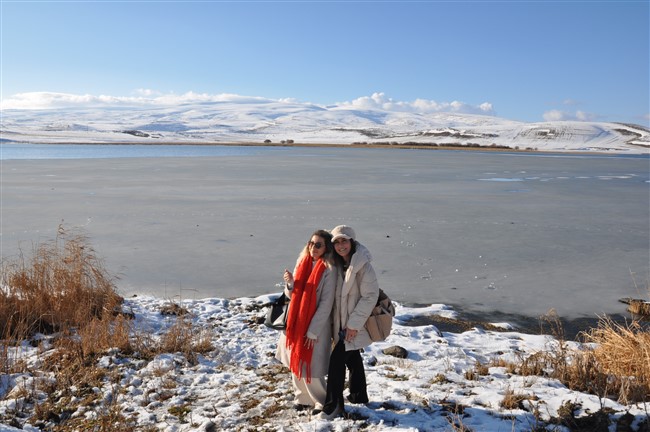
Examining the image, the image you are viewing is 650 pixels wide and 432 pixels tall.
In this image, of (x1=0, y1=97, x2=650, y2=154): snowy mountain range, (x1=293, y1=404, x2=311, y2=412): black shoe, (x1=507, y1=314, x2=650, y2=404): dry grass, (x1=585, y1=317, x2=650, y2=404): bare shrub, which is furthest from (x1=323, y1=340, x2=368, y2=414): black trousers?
(x1=0, y1=97, x2=650, y2=154): snowy mountain range

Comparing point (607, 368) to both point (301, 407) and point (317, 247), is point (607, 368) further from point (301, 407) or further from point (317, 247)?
point (317, 247)

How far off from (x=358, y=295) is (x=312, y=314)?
13.2 inches

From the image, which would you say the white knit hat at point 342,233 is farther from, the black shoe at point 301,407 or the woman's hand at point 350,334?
the black shoe at point 301,407

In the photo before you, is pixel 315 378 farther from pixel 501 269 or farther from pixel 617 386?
pixel 501 269

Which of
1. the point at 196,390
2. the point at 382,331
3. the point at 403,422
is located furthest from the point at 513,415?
the point at 196,390

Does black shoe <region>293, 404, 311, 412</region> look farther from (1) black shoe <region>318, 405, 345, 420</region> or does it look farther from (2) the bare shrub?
(2) the bare shrub

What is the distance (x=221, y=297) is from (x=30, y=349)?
2.30 meters

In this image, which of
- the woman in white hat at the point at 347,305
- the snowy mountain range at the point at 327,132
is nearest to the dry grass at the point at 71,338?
the woman in white hat at the point at 347,305

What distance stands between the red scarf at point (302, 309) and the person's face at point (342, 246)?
0.14m

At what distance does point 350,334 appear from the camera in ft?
11.9

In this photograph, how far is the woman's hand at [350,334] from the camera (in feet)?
11.8

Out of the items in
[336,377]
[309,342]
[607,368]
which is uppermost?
[309,342]

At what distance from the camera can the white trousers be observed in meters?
3.82

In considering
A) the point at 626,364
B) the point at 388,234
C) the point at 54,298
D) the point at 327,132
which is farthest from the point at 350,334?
the point at 327,132
